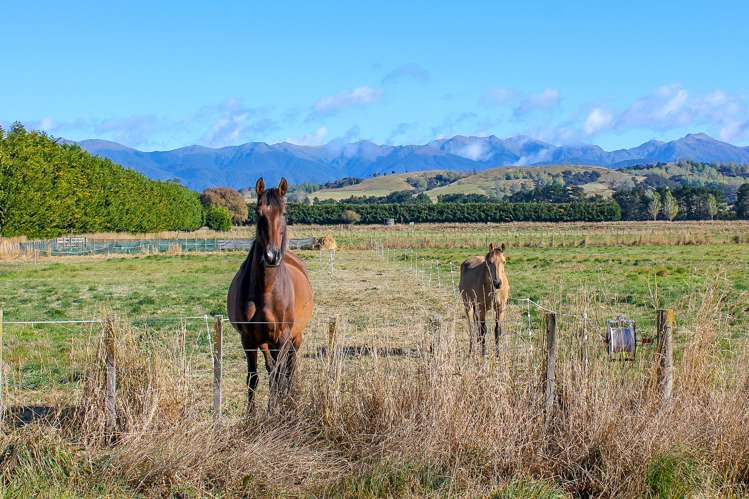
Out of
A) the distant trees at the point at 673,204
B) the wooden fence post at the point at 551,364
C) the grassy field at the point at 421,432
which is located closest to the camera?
the grassy field at the point at 421,432

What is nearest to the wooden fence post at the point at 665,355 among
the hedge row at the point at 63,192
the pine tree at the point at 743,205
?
the hedge row at the point at 63,192

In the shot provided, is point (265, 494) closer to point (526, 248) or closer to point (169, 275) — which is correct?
point (169, 275)

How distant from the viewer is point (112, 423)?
286 inches

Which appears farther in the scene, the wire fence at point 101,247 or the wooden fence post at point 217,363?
the wire fence at point 101,247

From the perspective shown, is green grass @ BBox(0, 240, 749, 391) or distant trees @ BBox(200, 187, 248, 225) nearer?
green grass @ BBox(0, 240, 749, 391)

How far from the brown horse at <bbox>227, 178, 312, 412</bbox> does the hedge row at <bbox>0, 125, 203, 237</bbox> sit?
3925cm

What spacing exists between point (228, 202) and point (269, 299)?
11709 centimetres

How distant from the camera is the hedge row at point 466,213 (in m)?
118

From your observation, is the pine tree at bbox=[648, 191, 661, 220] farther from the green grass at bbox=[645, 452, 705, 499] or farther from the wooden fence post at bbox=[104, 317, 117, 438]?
the wooden fence post at bbox=[104, 317, 117, 438]

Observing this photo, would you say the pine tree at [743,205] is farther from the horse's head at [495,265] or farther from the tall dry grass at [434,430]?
the tall dry grass at [434,430]

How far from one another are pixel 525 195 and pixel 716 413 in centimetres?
18327

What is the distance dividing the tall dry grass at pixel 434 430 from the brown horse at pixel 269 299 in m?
0.56

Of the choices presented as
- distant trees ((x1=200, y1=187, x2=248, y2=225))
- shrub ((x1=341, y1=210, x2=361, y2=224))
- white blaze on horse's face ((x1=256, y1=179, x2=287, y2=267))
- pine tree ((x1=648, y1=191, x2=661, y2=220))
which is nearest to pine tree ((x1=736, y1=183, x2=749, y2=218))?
pine tree ((x1=648, y1=191, x2=661, y2=220))

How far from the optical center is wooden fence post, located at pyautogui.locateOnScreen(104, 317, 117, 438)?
7.29m
